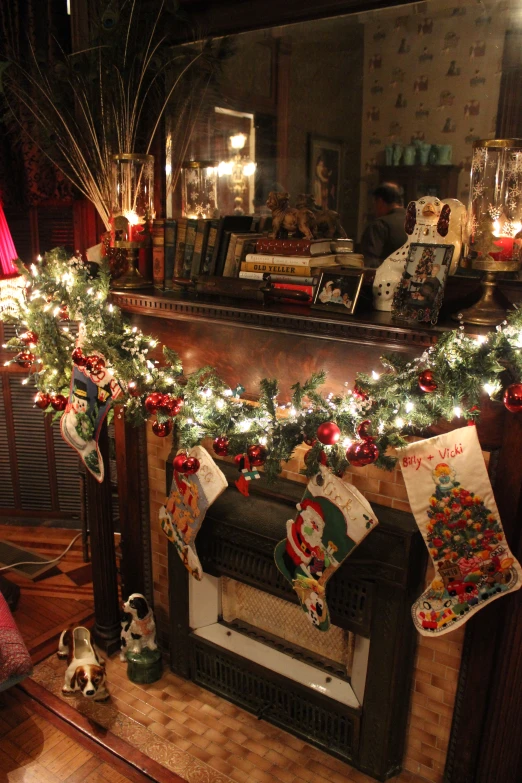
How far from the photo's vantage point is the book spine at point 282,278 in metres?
1.92

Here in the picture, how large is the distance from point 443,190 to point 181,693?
1929 millimetres

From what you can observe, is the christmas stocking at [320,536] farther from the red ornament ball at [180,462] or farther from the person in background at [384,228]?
the person in background at [384,228]

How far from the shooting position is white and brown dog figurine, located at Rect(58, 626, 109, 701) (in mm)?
2336

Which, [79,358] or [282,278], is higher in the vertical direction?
[282,278]

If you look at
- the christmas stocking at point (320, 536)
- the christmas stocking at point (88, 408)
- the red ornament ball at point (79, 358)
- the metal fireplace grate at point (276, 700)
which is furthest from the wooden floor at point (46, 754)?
the red ornament ball at point (79, 358)

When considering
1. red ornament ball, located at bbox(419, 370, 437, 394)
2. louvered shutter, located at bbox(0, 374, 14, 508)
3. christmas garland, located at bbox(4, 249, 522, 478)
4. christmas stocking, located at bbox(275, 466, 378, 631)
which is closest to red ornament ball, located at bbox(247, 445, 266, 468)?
christmas garland, located at bbox(4, 249, 522, 478)

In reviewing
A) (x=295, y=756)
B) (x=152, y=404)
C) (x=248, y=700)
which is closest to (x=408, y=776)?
(x=295, y=756)

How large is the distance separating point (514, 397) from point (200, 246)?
1.12 m

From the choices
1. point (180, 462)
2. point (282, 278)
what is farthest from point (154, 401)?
point (282, 278)

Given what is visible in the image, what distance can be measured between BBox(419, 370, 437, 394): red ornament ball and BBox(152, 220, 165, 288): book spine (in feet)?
3.48

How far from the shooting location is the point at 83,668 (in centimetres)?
235

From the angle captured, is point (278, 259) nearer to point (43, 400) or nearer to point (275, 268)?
point (275, 268)

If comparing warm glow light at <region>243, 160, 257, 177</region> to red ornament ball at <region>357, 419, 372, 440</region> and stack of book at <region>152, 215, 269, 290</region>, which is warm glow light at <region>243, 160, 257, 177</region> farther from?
red ornament ball at <region>357, 419, 372, 440</region>

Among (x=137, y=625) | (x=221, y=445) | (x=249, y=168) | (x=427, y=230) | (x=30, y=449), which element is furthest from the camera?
(x=30, y=449)
